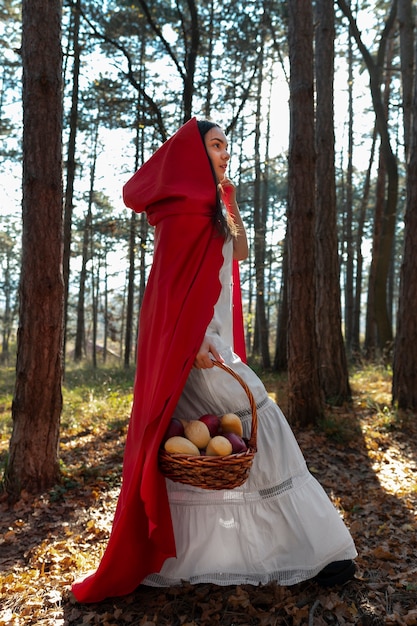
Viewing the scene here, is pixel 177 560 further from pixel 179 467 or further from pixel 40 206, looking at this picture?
pixel 40 206

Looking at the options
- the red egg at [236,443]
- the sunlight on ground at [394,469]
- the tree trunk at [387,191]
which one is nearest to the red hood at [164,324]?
the red egg at [236,443]

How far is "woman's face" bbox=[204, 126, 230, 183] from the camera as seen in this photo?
2807 mm

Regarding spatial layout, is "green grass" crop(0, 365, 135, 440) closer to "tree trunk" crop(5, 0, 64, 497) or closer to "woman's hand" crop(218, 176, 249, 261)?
"tree trunk" crop(5, 0, 64, 497)

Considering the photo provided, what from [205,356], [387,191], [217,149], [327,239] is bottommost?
[205,356]

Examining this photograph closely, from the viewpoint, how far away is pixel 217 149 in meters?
2.82

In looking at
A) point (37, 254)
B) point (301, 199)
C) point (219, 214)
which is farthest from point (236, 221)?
point (301, 199)

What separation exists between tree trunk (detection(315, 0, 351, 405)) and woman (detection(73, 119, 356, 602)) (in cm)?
520

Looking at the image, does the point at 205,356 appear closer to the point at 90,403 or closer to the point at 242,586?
the point at 242,586

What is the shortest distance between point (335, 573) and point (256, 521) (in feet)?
1.63

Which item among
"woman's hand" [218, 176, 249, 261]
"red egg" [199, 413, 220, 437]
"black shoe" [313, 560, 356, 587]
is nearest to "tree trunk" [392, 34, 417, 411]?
"black shoe" [313, 560, 356, 587]

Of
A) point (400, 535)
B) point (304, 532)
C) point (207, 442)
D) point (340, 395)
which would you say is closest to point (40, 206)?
point (207, 442)

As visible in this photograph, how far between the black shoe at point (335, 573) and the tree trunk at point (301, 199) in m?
3.66

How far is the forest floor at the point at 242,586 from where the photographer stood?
2.65 m

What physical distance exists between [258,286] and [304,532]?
10822 millimetres
